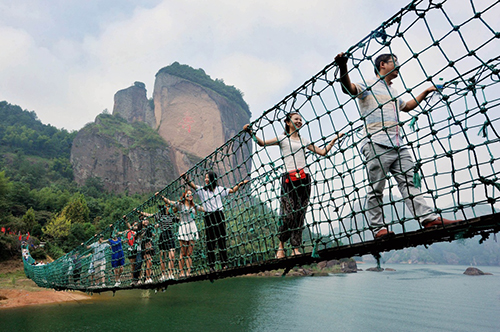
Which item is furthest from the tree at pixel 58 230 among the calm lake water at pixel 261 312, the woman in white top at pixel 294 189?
the woman in white top at pixel 294 189

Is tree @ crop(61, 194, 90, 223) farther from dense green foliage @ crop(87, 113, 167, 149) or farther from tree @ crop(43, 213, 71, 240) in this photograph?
dense green foliage @ crop(87, 113, 167, 149)

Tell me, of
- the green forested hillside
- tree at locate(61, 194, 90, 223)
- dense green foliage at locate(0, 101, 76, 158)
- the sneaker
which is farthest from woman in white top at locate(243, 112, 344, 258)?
dense green foliage at locate(0, 101, 76, 158)

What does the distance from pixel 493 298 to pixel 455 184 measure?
20.6 metres

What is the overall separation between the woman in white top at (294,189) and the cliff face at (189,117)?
44.7 metres

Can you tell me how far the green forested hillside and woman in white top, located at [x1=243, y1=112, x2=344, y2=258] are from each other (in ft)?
61.3

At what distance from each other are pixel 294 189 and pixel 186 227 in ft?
5.72

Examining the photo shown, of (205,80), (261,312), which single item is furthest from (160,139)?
(261,312)

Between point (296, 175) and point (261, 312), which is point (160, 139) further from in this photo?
point (296, 175)

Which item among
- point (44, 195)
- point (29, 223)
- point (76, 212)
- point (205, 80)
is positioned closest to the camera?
point (29, 223)

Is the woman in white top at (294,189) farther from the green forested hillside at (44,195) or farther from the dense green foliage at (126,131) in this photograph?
the dense green foliage at (126,131)

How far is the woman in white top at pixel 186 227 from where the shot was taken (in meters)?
3.77

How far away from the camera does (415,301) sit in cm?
1602

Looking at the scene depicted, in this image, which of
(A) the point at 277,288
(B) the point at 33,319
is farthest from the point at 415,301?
(B) the point at 33,319

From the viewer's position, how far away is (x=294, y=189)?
8.36 feet
